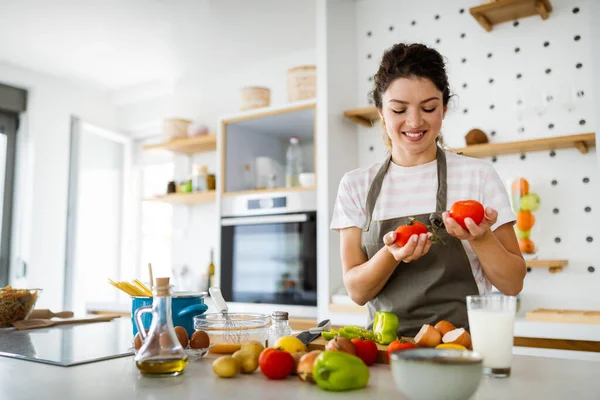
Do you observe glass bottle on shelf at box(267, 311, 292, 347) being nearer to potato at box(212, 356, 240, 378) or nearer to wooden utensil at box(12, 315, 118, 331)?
potato at box(212, 356, 240, 378)

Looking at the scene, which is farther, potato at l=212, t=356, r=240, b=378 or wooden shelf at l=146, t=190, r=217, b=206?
wooden shelf at l=146, t=190, r=217, b=206

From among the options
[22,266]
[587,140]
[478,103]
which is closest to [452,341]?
[587,140]

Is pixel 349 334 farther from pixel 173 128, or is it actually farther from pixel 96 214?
pixel 96 214

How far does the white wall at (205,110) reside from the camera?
13.6 feet

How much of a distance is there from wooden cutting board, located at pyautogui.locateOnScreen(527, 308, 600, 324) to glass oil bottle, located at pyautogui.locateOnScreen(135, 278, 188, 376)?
1.84m

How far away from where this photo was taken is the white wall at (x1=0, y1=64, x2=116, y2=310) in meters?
4.21

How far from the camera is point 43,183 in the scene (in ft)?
14.2

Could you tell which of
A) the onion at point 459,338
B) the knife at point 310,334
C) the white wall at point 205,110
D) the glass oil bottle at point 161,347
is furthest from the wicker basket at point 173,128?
the onion at point 459,338

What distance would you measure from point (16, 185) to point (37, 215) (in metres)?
0.31

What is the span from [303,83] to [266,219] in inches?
34.2

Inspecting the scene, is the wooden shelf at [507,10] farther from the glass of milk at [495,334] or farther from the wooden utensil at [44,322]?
the wooden utensil at [44,322]

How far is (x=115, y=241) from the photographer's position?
498cm

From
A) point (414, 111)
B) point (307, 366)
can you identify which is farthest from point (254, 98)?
point (307, 366)

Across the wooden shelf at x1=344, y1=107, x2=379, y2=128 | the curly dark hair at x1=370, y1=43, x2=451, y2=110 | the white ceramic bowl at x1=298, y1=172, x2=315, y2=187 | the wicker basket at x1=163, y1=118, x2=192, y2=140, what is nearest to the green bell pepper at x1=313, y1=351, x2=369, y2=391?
the curly dark hair at x1=370, y1=43, x2=451, y2=110
